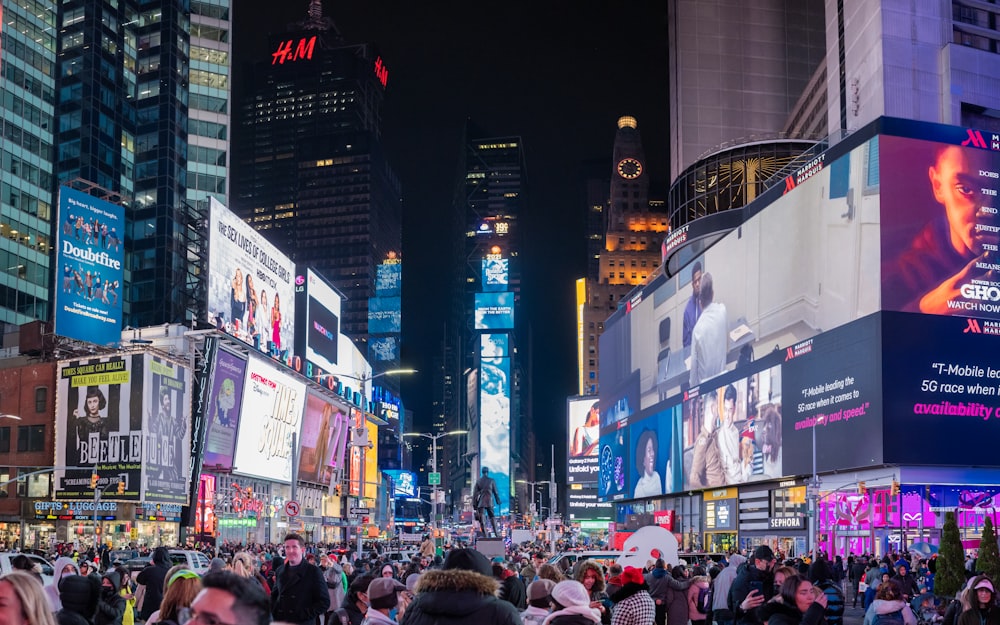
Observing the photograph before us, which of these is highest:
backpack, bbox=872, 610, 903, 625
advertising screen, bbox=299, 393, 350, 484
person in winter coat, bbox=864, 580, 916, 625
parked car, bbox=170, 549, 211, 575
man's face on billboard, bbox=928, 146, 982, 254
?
man's face on billboard, bbox=928, 146, 982, 254

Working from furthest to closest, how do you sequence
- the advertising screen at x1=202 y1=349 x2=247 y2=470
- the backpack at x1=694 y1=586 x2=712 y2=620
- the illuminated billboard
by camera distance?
1. the advertising screen at x1=202 y1=349 x2=247 y2=470
2. the illuminated billboard
3. the backpack at x1=694 y1=586 x2=712 y2=620

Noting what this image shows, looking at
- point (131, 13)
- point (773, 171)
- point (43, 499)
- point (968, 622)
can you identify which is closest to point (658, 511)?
point (773, 171)

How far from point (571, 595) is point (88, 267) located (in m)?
61.4

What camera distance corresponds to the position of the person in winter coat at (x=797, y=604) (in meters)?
9.81

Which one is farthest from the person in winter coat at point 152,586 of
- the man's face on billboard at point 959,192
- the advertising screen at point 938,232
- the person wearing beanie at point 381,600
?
the man's face on billboard at point 959,192

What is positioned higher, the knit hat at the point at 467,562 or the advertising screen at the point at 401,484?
the knit hat at the point at 467,562

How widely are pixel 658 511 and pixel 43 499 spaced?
53691mm

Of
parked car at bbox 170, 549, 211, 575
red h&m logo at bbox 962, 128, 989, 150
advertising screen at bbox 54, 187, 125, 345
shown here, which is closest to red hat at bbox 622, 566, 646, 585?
parked car at bbox 170, 549, 211, 575

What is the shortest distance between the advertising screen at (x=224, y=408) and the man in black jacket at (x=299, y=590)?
231ft

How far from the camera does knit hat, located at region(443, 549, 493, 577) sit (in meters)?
8.62

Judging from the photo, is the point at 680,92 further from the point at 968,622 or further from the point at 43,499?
the point at 968,622

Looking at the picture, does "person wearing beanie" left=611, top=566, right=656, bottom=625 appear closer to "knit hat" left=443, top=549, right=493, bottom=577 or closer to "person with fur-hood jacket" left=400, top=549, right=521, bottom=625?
"knit hat" left=443, top=549, right=493, bottom=577

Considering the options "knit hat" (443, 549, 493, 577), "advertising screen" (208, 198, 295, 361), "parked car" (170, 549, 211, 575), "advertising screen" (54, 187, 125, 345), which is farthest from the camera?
"advertising screen" (208, 198, 295, 361)

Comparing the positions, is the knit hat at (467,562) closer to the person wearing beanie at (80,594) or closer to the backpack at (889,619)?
the person wearing beanie at (80,594)
